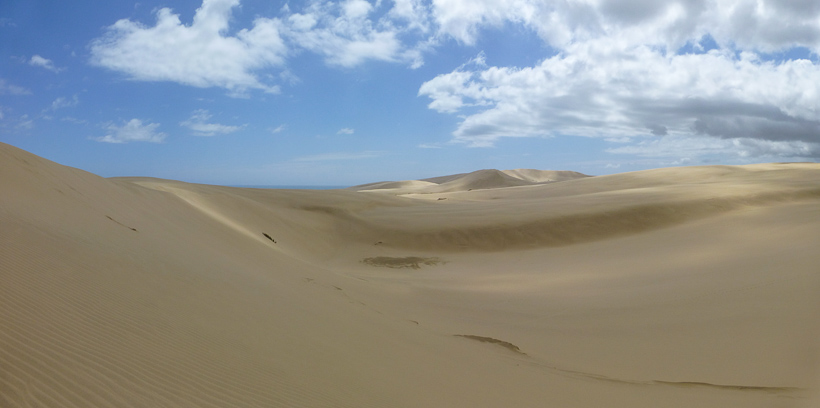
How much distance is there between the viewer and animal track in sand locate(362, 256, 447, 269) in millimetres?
14828

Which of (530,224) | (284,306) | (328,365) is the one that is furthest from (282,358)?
(530,224)

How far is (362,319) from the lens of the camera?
6270 mm

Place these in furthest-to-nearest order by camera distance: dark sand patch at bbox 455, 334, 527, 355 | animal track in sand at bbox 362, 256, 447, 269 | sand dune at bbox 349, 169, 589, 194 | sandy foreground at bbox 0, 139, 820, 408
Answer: sand dune at bbox 349, 169, 589, 194 < animal track in sand at bbox 362, 256, 447, 269 < dark sand patch at bbox 455, 334, 527, 355 < sandy foreground at bbox 0, 139, 820, 408

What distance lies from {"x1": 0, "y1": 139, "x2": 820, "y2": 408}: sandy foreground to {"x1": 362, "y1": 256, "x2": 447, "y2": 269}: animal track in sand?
50.2 inches

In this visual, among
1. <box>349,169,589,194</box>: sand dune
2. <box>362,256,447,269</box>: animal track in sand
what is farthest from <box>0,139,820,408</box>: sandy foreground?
<box>349,169,589,194</box>: sand dune

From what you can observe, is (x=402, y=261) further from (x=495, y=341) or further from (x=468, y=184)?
(x=468, y=184)

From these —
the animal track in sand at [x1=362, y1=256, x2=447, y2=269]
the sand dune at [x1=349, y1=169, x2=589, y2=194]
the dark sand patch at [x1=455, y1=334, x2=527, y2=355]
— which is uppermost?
the sand dune at [x1=349, y1=169, x2=589, y2=194]

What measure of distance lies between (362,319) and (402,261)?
9.10 m

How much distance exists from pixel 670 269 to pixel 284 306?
796 centimetres

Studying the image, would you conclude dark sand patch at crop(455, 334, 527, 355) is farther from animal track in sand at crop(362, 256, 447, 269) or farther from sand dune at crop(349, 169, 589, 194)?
sand dune at crop(349, 169, 589, 194)

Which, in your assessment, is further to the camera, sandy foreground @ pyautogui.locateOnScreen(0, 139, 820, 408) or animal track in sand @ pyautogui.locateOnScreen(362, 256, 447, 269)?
animal track in sand @ pyautogui.locateOnScreen(362, 256, 447, 269)

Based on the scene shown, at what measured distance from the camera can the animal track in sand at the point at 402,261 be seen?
14.8 metres

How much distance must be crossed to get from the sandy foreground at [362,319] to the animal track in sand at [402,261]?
4.18 feet

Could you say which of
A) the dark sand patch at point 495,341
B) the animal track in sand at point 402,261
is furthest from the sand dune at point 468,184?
the dark sand patch at point 495,341
